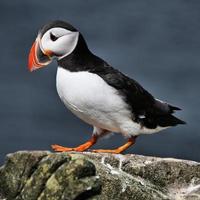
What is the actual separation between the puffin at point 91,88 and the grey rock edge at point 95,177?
1.55 feet

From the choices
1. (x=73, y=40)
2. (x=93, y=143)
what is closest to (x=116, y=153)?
(x=93, y=143)

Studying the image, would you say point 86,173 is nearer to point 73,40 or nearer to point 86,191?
point 86,191

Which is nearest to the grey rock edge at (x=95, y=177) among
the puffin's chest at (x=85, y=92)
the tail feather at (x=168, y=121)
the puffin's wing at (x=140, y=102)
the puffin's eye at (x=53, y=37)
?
the puffin's chest at (x=85, y=92)

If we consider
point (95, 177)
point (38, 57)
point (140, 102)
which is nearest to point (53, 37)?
point (38, 57)

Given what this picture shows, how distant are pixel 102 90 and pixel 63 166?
1.82m

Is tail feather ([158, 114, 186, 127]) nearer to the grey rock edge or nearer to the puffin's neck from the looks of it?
the grey rock edge

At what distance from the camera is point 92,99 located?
39.8 feet

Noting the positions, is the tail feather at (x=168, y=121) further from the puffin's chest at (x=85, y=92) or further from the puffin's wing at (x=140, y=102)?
the puffin's chest at (x=85, y=92)

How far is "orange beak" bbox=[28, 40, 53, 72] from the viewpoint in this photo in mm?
12578

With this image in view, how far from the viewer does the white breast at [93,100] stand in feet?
39.9

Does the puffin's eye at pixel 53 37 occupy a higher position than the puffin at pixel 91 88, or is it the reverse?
the puffin's eye at pixel 53 37

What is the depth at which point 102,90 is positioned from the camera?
12.2m

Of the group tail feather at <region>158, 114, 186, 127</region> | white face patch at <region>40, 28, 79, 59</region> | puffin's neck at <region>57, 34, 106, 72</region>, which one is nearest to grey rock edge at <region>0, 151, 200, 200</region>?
tail feather at <region>158, 114, 186, 127</region>

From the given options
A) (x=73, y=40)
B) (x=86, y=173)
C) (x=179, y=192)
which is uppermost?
(x=73, y=40)
